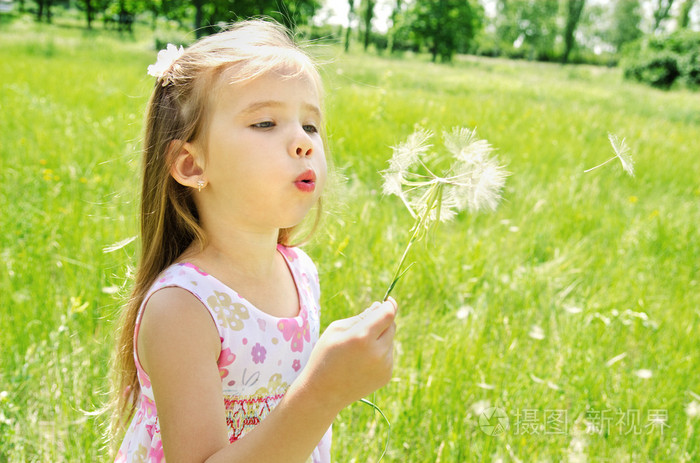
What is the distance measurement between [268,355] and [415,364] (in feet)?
3.18

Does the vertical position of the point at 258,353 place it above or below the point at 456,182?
below

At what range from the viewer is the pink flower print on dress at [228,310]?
3.41ft

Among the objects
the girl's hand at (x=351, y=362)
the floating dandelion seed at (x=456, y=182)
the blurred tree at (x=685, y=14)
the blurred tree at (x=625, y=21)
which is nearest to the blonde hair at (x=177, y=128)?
the floating dandelion seed at (x=456, y=182)

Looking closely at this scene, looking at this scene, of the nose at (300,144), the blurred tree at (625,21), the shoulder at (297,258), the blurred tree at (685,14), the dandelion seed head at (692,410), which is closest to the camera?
the nose at (300,144)

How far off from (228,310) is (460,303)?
1513mm

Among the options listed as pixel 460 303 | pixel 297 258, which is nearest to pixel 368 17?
pixel 460 303

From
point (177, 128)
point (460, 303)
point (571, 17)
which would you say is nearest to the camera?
point (177, 128)

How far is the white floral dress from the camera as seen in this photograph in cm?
104

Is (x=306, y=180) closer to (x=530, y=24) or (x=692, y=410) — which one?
A: (x=692, y=410)

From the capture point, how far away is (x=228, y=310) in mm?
1061

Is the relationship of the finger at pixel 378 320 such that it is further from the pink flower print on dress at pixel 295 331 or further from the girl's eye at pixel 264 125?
the girl's eye at pixel 264 125

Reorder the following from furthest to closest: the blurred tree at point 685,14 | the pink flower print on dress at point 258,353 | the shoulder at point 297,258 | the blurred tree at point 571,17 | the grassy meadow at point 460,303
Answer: the blurred tree at point 571,17
the blurred tree at point 685,14
the grassy meadow at point 460,303
the shoulder at point 297,258
the pink flower print on dress at point 258,353

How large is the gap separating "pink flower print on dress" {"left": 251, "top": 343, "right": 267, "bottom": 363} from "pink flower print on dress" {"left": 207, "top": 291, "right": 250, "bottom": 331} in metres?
0.06

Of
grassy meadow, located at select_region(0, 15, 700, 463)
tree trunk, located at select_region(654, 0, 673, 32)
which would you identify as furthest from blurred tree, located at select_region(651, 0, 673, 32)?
grassy meadow, located at select_region(0, 15, 700, 463)
